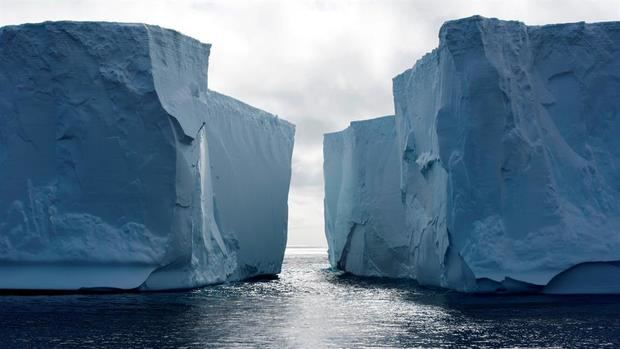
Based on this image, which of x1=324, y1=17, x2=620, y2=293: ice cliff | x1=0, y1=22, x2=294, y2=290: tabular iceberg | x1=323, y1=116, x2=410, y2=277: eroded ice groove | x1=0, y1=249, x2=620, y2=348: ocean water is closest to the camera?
x1=0, y1=249, x2=620, y2=348: ocean water

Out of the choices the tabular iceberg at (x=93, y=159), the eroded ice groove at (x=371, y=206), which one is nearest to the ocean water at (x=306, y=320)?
the tabular iceberg at (x=93, y=159)

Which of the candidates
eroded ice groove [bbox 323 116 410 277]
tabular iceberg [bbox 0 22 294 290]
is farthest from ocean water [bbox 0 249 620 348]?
eroded ice groove [bbox 323 116 410 277]

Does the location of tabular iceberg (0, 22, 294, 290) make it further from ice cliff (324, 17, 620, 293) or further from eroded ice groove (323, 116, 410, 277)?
eroded ice groove (323, 116, 410, 277)

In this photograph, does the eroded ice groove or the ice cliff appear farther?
the eroded ice groove

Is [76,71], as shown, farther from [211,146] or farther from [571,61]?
[571,61]

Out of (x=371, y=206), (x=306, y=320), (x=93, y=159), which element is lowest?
(x=306, y=320)

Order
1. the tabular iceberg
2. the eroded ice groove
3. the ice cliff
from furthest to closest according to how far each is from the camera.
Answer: the eroded ice groove → the tabular iceberg → the ice cliff

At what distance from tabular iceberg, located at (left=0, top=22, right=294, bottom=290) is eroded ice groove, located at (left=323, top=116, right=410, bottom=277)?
21.3 ft

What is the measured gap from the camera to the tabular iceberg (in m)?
13.9

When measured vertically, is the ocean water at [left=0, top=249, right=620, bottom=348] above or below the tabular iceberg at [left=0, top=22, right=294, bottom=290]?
below

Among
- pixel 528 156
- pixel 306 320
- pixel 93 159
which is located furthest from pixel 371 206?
pixel 306 320

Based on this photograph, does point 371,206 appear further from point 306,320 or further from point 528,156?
point 306,320

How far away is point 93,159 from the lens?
14211 mm

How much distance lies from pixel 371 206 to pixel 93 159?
874 centimetres
